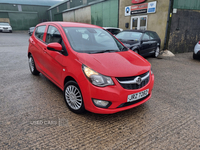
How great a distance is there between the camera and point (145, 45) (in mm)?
7844

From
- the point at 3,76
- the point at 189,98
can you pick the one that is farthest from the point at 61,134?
the point at 3,76

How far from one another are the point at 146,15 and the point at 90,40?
→ 32.6ft

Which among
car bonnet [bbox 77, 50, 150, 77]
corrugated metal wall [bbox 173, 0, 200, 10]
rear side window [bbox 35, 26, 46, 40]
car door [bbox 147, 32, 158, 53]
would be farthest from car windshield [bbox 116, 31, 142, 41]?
car bonnet [bbox 77, 50, 150, 77]

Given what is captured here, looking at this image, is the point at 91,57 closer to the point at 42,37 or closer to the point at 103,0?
the point at 42,37

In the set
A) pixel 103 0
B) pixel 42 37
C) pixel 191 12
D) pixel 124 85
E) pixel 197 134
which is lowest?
pixel 197 134

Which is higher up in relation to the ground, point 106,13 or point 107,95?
point 106,13

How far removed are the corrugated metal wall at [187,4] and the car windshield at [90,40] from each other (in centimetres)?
845

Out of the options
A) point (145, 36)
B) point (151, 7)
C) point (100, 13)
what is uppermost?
point (100, 13)

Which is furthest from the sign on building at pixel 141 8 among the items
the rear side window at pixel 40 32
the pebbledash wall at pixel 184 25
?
the rear side window at pixel 40 32

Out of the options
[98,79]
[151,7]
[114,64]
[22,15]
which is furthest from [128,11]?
[22,15]

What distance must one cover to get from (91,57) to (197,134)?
2.14 metres

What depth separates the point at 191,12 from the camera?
1088 cm

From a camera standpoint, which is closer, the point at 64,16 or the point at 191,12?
the point at 191,12

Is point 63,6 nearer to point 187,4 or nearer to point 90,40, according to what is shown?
point 187,4
